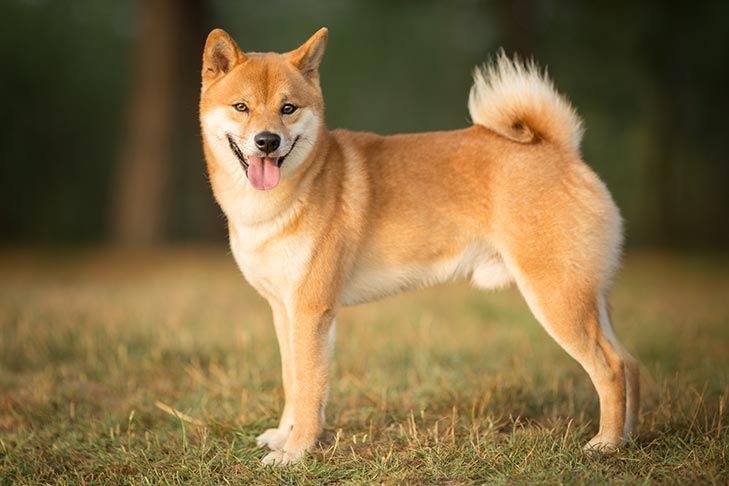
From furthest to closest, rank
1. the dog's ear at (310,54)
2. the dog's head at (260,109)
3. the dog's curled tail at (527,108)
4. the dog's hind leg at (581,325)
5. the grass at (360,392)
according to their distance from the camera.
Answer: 1. the dog's curled tail at (527,108)
2. the dog's ear at (310,54)
3. the dog's hind leg at (581,325)
4. the dog's head at (260,109)
5. the grass at (360,392)

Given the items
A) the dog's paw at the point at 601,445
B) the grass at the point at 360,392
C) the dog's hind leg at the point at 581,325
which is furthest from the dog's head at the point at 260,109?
the dog's paw at the point at 601,445

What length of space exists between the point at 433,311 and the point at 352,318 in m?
0.81

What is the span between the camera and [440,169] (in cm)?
399

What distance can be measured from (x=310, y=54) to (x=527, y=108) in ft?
3.50

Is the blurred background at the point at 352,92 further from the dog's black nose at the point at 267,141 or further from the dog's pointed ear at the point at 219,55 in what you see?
the dog's black nose at the point at 267,141

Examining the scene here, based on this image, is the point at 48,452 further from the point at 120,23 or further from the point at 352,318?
the point at 120,23

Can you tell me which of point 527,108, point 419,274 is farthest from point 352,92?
point 419,274

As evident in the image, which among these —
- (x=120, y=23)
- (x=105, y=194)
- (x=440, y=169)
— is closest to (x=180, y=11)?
(x=120, y=23)

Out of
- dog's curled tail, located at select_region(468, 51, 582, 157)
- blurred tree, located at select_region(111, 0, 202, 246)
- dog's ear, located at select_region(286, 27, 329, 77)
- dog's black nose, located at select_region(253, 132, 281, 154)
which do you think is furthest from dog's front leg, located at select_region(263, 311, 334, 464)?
blurred tree, located at select_region(111, 0, 202, 246)

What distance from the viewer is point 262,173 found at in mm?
3613

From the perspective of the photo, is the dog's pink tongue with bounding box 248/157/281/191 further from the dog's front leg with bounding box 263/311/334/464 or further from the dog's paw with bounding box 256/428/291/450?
the dog's paw with bounding box 256/428/291/450

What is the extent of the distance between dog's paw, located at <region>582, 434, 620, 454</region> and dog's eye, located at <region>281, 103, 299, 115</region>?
6.33ft

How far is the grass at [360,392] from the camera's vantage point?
341 cm

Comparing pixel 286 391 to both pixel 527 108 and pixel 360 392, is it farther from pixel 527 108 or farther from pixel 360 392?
pixel 527 108
